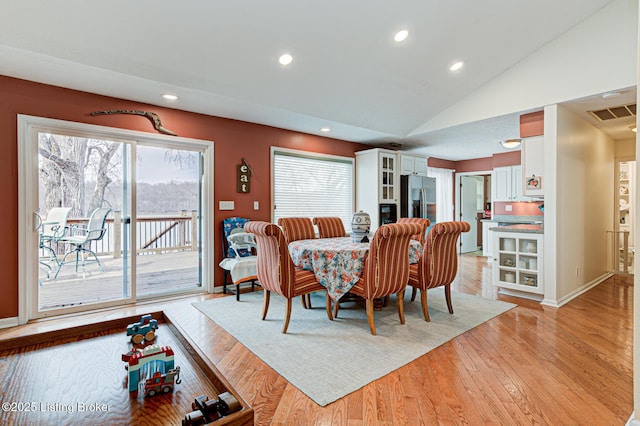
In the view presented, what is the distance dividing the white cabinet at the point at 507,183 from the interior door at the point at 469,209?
4.26ft

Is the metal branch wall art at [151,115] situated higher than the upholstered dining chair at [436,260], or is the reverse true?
the metal branch wall art at [151,115]

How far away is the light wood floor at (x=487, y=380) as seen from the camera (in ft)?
5.80

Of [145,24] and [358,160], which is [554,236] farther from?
[145,24]

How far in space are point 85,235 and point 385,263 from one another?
330 cm

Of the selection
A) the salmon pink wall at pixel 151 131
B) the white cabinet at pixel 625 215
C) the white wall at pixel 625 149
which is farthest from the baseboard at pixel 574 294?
the salmon pink wall at pixel 151 131

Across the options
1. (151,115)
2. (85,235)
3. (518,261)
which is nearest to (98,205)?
(85,235)

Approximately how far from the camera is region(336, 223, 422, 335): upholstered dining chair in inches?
108

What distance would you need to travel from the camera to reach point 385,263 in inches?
111

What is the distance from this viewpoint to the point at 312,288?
303cm

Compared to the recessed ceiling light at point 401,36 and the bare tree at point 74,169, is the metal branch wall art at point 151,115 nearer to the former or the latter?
the bare tree at point 74,169

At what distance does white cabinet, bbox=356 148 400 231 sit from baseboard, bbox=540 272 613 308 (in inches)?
111

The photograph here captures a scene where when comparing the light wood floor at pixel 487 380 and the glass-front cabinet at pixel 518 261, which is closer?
the light wood floor at pixel 487 380

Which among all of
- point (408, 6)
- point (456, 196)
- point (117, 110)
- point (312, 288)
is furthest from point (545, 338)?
point (456, 196)

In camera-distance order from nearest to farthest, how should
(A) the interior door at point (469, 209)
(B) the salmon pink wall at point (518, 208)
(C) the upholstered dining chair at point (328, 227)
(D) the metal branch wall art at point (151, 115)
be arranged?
(D) the metal branch wall art at point (151, 115) < (C) the upholstered dining chair at point (328, 227) < (B) the salmon pink wall at point (518, 208) < (A) the interior door at point (469, 209)
